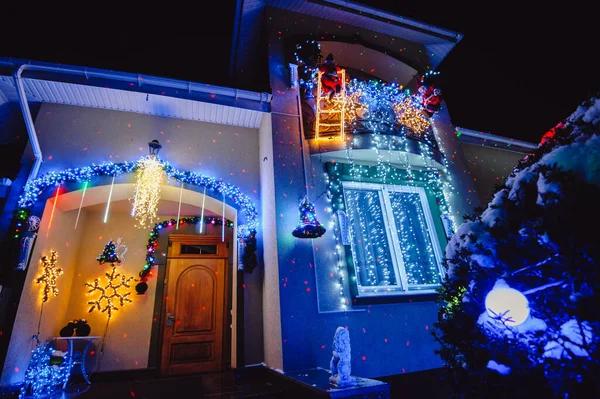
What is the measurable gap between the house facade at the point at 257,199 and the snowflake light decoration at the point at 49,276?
10 cm

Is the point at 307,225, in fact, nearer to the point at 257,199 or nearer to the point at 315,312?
the point at 315,312

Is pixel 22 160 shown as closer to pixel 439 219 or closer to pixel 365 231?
pixel 365 231

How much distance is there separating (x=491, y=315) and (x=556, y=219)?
612 millimetres

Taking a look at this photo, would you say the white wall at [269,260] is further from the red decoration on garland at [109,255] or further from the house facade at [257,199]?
the red decoration on garland at [109,255]

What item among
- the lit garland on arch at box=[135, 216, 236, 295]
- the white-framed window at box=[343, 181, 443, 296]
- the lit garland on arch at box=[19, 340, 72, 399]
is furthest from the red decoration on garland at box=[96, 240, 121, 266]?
the white-framed window at box=[343, 181, 443, 296]

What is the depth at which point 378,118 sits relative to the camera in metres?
5.64

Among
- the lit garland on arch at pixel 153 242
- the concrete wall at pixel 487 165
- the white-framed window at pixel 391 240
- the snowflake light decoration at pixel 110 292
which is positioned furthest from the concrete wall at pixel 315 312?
the snowflake light decoration at pixel 110 292

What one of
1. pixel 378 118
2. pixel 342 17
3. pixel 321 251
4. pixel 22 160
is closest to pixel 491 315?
pixel 321 251

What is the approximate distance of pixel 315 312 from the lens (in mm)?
3910

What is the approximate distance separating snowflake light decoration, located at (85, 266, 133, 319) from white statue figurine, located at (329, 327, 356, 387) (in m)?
5.25

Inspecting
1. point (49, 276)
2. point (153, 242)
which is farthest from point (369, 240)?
point (49, 276)

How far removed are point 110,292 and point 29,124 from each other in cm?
364

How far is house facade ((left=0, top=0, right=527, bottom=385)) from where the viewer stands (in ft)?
13.4

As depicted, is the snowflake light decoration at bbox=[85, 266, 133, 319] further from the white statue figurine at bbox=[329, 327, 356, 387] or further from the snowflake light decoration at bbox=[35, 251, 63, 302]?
the white statue figurine at bbox=[329, 327, 356, 387]
